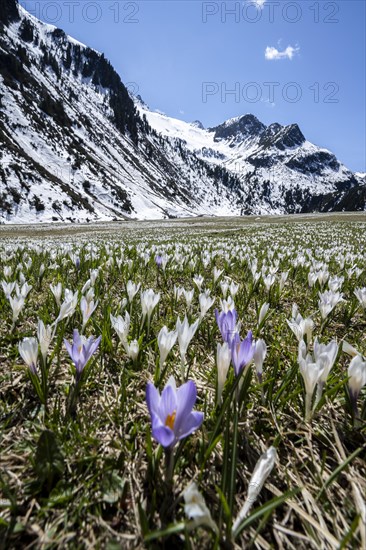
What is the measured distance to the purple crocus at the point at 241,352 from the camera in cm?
124

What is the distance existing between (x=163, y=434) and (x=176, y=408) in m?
0.12

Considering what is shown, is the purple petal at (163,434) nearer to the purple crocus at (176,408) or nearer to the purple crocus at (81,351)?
the purple crocus at (176,408)

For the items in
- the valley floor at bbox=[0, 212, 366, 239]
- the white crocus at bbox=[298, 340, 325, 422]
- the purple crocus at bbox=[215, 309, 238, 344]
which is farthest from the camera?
the valley floor at bbox=[0, 212, 366, 239]

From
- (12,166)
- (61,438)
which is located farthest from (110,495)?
(12,166)

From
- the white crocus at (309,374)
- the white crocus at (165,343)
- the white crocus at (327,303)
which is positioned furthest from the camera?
the white crocus at (327,303)

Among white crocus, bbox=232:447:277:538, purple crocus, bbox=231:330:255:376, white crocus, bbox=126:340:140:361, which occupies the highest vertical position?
purple crocus, bbox=231:330:255:376

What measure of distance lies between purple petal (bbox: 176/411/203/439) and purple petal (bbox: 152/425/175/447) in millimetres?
43

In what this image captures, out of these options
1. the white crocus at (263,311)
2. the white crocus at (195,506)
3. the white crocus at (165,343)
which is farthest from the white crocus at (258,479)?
the white crocus at (263,311)

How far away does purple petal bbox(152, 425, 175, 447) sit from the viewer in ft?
2.83

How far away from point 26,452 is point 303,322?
63.8 inches

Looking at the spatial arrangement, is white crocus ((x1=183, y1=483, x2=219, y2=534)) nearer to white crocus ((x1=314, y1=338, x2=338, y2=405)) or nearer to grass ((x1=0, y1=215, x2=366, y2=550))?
grass ((x1=0, y1=215, x2=366, y2=550))

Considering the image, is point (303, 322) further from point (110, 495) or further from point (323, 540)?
point (110, 495)

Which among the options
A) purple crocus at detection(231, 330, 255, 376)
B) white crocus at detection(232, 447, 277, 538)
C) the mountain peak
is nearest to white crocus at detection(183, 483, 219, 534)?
white crocus at detection(232, 447, 277, 538)

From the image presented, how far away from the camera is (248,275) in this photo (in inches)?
200
